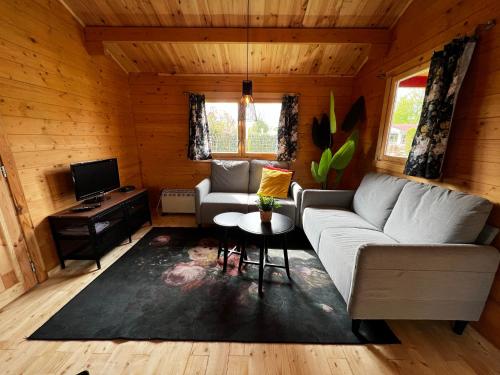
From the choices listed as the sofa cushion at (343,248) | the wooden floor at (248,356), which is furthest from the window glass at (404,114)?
the wooden floor at (248,356)

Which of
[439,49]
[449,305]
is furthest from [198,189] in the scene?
[439,49]

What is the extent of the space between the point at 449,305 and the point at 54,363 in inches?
93.3

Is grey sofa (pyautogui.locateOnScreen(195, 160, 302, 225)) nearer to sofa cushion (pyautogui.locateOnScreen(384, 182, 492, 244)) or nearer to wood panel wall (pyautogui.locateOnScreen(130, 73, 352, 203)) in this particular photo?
wood panel wall (pyautogui.locateOnScreen(130, 73, 352, 203))

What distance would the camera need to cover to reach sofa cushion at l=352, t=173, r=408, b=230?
6.61 ft

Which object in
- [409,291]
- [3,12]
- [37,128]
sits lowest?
[409,291]

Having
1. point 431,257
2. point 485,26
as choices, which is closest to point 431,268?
point 431,257

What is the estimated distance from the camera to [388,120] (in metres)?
2.53

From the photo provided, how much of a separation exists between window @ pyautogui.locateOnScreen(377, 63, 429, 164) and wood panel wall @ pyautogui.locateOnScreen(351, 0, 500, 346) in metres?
0.35

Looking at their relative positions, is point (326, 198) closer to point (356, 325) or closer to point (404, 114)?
point (404, 114)

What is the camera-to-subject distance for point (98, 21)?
2.38 metres

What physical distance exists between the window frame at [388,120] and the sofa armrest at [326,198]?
1.69 feet

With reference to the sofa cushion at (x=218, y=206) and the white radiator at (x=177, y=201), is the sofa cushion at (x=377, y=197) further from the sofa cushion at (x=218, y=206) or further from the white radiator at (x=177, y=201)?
the white radiator at (x=177, y=201)

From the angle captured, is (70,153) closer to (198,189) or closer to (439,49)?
(198,189)

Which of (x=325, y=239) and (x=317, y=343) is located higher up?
(x=325, y=239)
